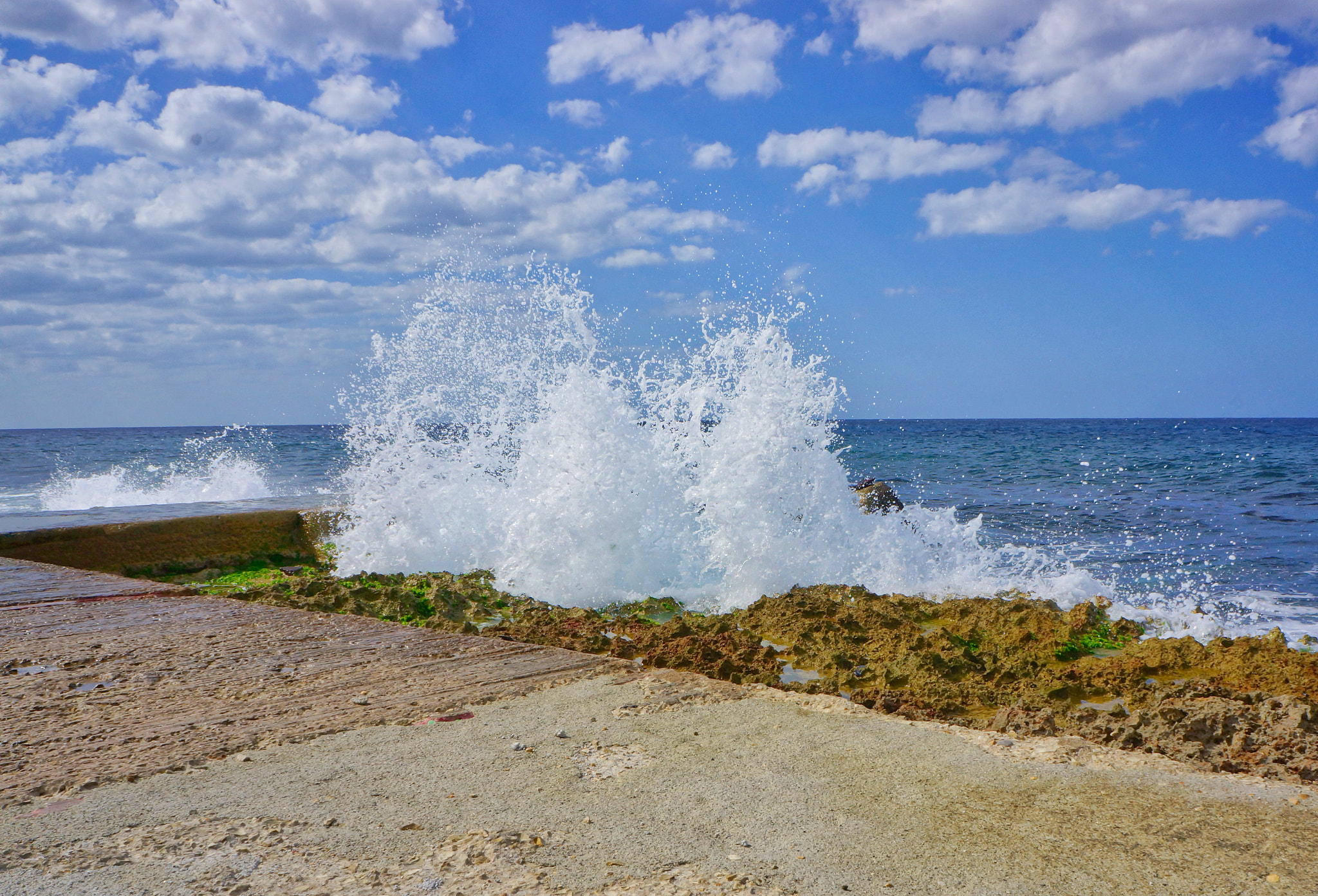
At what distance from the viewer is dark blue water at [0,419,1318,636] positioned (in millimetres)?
7203

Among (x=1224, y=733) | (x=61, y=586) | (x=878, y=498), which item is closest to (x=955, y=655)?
(x=1224, y=733)

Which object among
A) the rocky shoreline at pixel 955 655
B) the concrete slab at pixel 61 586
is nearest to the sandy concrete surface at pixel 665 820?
the rocky shoreline at pixel 955 655

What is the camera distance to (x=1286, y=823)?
1.84 meters

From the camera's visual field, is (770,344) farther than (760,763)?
Yes

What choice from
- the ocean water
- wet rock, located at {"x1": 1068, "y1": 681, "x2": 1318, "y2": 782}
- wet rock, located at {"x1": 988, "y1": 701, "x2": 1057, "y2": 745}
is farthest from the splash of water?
wet rock, located at {"x1": 1068, "y1": 681, "x2": 1318, "y2": 782}

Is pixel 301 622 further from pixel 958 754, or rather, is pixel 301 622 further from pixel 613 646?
pixel 958 754

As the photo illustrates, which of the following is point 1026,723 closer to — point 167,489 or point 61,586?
point 61,586

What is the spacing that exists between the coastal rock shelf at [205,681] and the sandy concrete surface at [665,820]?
0.15 metres

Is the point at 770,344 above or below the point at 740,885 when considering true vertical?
above

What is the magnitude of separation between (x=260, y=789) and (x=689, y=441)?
489 centimetres

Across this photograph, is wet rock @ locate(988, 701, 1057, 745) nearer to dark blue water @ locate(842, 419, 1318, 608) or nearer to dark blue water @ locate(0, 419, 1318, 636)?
dark blue water @ locate(0, 419, 1318, 636)

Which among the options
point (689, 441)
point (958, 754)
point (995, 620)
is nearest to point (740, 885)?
point (958, 754)

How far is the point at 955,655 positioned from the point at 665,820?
8.01 feet

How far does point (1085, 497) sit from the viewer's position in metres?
14.4
